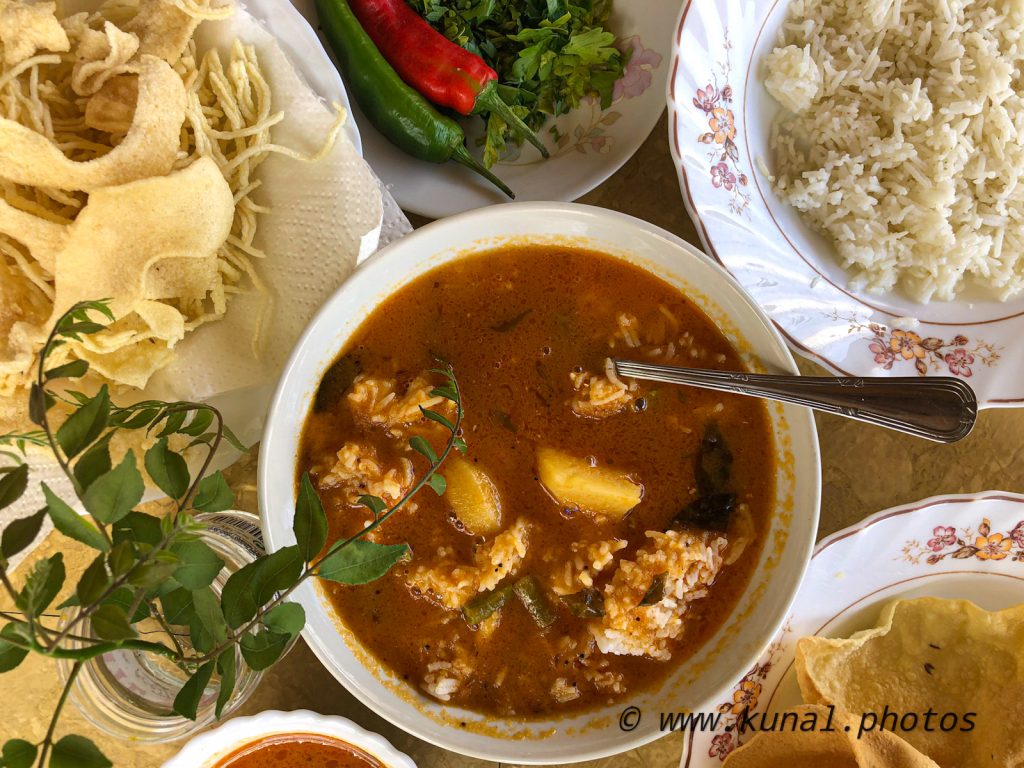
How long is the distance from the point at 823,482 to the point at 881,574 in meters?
0.28

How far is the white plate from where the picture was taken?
2.13m

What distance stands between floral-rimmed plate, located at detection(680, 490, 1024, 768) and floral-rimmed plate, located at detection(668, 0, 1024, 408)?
34 cm

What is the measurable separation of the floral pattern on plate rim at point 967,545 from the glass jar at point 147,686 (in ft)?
5.62

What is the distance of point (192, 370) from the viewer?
78.2 inches

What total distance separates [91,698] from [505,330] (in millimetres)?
1308

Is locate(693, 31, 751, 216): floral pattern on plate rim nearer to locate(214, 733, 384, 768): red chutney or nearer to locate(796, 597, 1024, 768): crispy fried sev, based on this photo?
locate(796, 597, 1024, 768): crispy fried sev

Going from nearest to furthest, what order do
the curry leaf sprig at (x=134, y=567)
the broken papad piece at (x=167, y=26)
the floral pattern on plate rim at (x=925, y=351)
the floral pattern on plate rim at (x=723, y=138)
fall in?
the curry leaf sprig at (x=134, y=567) → the broken papad piece at (x=167, y=26) → the floral pattern on plate rim at (x=723, y=138) → the floral pattern on plate rim at (x=925, y=351)

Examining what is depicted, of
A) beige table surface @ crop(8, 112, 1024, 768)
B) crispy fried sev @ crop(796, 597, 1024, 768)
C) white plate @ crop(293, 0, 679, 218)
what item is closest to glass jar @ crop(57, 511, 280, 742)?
beige table surface @ crop(8, 112, 1024, 768)

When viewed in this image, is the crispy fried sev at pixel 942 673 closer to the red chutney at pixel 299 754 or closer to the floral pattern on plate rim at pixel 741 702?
the floral pattern on plate rim at pixel 741 702

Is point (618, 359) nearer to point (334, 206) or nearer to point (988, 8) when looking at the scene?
point (334, 206)

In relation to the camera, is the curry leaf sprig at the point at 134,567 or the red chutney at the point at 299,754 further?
the red chutney at the point at 299,754

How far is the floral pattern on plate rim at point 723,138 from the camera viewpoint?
193 centimetres

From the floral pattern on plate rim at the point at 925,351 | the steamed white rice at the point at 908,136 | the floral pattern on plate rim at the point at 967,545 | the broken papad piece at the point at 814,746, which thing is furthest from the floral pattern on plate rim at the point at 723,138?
the broken papad piece at the point at 814,746

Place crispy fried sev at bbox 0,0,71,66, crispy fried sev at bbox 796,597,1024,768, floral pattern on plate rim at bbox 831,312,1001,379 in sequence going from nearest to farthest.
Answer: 1. crispy fried sev at bbox 0,0,71,66
2. floral pattern on plate rim at bbox 831,312,1001,379
3. crispy fried sev at bbox 796,597,1024,768
